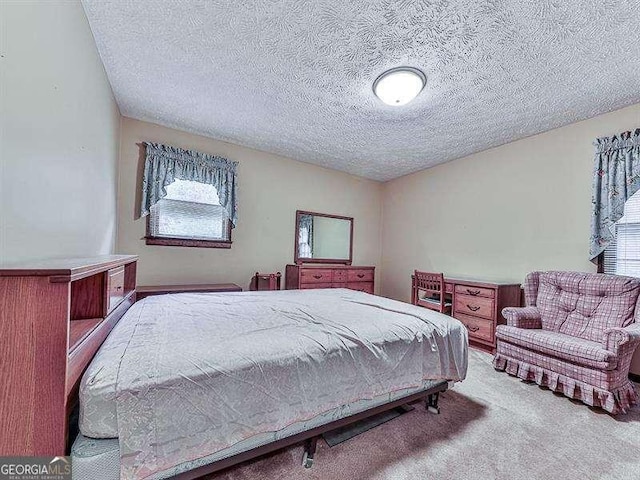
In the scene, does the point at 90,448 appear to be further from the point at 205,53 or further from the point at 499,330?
the point at 499,330

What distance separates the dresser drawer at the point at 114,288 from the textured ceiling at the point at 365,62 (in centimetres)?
161

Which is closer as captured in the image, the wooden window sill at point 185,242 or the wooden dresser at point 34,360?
the wooden dresser at point 34,360

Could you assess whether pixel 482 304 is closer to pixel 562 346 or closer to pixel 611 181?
pixel 562 346

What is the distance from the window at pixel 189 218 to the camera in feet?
11.3

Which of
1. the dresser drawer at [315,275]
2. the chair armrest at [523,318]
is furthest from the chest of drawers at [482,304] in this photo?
the dresser drawer at [315,275]

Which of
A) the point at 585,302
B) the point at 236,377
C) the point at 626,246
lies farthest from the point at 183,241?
the point at 626,246

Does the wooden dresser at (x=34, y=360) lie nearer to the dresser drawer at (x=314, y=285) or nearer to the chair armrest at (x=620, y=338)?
the chair armrest at (x=620, y=338)

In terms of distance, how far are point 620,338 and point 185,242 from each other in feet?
13.7

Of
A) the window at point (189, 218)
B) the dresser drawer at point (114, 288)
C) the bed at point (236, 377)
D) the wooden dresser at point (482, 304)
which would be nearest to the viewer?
the bed at point (236, 377)

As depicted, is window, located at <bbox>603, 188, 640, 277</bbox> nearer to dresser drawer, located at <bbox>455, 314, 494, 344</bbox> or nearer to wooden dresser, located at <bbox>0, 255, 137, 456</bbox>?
dresser drawer, located at <bbox>455, 314, 494, 344</bbox>

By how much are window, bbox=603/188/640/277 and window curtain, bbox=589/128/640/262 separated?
13 centimetres

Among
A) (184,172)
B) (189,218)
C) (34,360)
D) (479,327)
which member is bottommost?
(479,327)

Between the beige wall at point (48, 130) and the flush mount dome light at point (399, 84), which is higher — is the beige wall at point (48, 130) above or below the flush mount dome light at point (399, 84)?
below

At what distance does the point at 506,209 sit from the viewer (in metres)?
3.58
